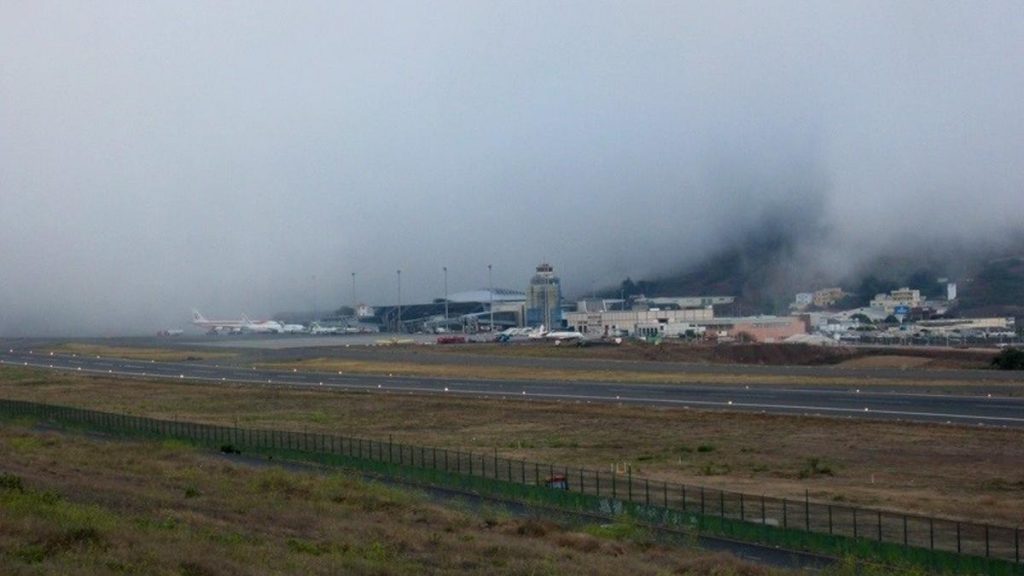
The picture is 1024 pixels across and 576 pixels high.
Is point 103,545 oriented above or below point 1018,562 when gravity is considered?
above

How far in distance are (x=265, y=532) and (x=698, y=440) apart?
115 ft

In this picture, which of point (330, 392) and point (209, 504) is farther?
point (330, 392)

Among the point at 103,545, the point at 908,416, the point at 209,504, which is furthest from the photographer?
the point at 908,416

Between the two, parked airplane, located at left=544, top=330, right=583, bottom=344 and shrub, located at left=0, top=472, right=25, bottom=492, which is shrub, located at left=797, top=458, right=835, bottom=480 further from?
parked airplane, located at left=544, top=330, right=583, bottom=344

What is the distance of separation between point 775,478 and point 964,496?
715 centimetres

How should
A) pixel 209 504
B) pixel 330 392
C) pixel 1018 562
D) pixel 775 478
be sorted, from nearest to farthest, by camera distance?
1. pixel 1018 562
2. pixel 209 504
3. pixel 775 478
4. pixel 330 392

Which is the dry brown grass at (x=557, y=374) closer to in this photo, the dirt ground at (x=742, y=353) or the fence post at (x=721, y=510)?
the dirt ground at (x=742, y=353)

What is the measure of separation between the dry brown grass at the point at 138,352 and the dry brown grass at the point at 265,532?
4174 inches

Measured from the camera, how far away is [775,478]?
4600 cm

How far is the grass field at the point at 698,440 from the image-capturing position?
43.1 meters

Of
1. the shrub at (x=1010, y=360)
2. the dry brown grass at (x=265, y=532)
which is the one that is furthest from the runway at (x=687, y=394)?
the dry brown grass at (x=265, y=532)

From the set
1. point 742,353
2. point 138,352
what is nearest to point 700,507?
point 742,353

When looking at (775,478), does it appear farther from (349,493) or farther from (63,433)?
(63,433)

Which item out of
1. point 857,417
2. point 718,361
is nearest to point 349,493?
point 857,417
